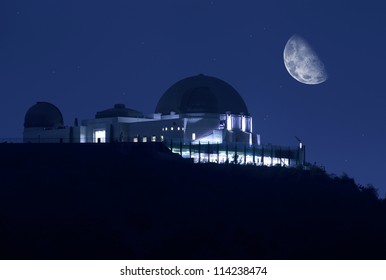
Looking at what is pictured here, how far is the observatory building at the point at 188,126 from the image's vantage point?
10075 cm

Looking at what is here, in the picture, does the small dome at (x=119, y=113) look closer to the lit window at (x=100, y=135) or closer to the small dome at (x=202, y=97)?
the lit window at (x=100, y=135)

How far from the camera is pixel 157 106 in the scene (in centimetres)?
11681

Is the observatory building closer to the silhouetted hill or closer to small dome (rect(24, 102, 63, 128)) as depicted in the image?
small dome (rect(24, 102, 63, 128))

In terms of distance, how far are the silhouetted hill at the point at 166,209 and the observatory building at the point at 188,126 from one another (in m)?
7.38

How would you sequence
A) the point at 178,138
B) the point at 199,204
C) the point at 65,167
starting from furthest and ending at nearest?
the point at 178,138, the point at 65,167, the point at 199,204

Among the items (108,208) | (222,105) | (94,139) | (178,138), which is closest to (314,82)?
(222,105)

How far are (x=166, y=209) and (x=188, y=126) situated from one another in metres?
28.3

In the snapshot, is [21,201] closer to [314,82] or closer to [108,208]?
[108,208]

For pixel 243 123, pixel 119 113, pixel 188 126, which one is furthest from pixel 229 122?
pixel 119 113

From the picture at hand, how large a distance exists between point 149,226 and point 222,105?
40.1 metres

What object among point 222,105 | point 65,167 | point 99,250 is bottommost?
point 99,250

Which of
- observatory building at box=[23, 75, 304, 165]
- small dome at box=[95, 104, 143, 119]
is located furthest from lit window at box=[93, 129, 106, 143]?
small dome at box=[95, 104, 143, 119]

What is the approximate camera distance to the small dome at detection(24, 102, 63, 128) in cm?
11669

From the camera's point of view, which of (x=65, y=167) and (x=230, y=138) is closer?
(x=65, y=167)
